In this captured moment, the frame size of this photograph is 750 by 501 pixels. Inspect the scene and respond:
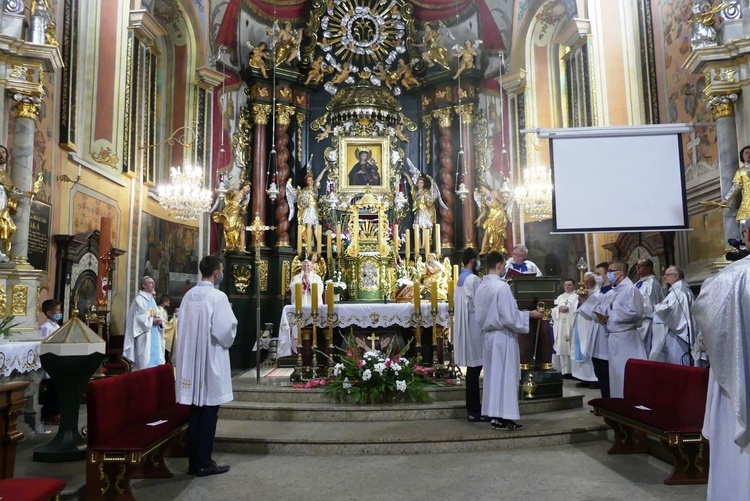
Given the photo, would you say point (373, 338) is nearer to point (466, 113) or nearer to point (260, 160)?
point (260, 160)

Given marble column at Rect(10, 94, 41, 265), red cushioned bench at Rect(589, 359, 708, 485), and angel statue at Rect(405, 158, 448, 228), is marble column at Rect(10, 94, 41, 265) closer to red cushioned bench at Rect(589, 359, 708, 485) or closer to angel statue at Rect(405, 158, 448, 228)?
red cushioned bench at Rect(589, 359, 708, 485)

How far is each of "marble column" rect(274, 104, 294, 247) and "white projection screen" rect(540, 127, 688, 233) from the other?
7717 millimetres

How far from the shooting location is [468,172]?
45.5 feet

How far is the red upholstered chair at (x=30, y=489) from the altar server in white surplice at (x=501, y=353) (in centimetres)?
377

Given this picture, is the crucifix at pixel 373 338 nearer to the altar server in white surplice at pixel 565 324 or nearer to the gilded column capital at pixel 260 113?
the altar server in white surplice at pixel 565 324

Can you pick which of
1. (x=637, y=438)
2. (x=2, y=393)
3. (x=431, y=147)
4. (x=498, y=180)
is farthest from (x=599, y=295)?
(x=431, y=147)

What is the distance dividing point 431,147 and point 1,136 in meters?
9.62

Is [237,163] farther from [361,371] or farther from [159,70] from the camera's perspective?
[361,371]

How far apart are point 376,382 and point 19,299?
4.07 meters

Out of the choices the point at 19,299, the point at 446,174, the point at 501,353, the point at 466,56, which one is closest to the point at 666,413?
the point at 501,353

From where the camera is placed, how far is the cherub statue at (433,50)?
47.1 feet

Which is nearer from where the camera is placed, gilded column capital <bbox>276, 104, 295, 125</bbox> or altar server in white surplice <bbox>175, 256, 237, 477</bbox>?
altar server in white surplice <bbox>175, 256, 237, 477</bbox>

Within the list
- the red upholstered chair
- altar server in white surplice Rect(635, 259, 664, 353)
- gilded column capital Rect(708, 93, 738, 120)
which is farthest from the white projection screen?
the red upholstered chair

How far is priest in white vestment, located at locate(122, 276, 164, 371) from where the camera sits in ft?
24.5
